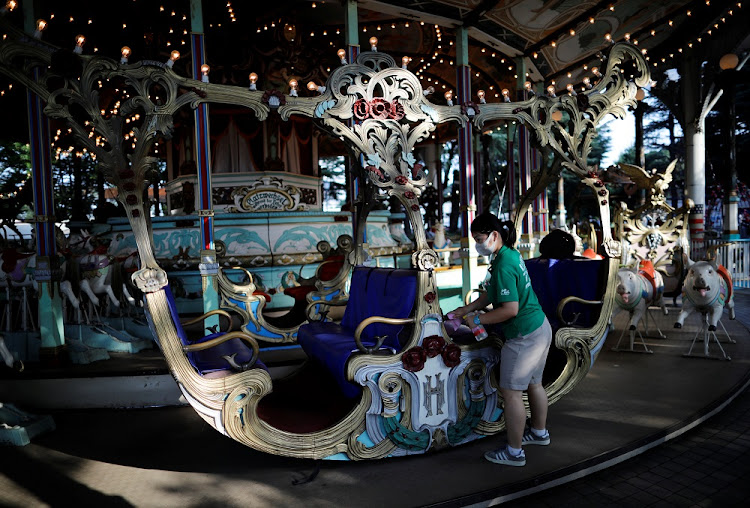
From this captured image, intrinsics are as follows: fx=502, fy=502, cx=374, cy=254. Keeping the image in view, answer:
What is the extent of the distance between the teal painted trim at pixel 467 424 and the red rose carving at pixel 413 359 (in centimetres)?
48

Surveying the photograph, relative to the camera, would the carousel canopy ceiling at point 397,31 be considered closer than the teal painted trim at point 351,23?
No

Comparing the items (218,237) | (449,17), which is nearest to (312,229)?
(218,237)

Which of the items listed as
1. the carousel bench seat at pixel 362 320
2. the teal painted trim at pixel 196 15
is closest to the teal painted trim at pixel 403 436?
the carousel bench seat at pixel 362 320

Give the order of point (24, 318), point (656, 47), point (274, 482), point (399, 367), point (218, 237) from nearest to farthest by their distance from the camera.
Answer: point (274, 482) < point (399, 367) < point (24, 318) < point (218, 237) < point (656, 47)

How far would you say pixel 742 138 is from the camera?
20906mm

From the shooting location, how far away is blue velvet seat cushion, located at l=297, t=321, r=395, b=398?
3.37 metres

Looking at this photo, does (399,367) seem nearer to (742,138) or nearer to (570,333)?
(570,333)

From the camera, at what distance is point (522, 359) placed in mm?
3076

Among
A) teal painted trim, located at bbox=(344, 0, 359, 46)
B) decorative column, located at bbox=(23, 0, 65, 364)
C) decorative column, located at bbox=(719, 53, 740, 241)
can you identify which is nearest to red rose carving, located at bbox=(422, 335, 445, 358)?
decorative column, located at bbox=(23, 0, 65, 364)

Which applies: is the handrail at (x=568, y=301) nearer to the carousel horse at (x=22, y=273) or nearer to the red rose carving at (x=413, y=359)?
the red rose carving at (x=413, y=359)

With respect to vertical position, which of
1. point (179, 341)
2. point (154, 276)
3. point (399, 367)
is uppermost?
point (154, 276)

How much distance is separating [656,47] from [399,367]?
34.1 ft

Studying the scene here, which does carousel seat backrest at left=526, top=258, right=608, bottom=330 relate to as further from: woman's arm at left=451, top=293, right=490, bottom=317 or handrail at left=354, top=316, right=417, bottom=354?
handrail at left=354, top=316, right=417, bottom=354

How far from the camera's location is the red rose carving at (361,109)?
3326 millimetres
